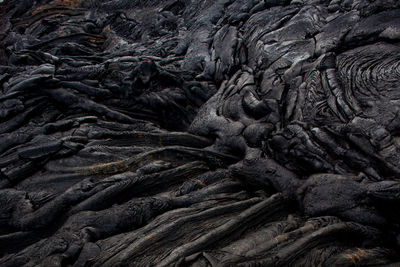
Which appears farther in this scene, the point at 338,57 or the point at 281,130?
the point at 338,57

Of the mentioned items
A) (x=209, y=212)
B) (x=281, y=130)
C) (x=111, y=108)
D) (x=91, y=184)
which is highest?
(x=111, y=108)

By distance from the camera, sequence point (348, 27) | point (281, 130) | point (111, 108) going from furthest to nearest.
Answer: point (111, 108) < point (348, 27) < point (281, 130)

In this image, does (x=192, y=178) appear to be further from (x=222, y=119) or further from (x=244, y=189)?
(x=222, y=119)

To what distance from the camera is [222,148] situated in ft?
14.7

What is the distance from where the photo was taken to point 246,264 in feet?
7.72

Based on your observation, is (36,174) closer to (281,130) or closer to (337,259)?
(281,130)

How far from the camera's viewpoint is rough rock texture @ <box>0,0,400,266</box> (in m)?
2.76

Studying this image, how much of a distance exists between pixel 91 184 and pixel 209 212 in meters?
1.64

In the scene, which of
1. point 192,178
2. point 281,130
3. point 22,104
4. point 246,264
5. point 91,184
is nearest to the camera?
point 246,264

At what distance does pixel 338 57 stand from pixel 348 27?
2.18ft

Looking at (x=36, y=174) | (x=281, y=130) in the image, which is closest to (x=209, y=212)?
(x=281, y=130)

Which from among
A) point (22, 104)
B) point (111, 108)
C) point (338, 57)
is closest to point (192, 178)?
point (111, 108)

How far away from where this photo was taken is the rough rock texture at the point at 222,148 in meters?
2.76

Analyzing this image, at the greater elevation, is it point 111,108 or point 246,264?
point 111,108
